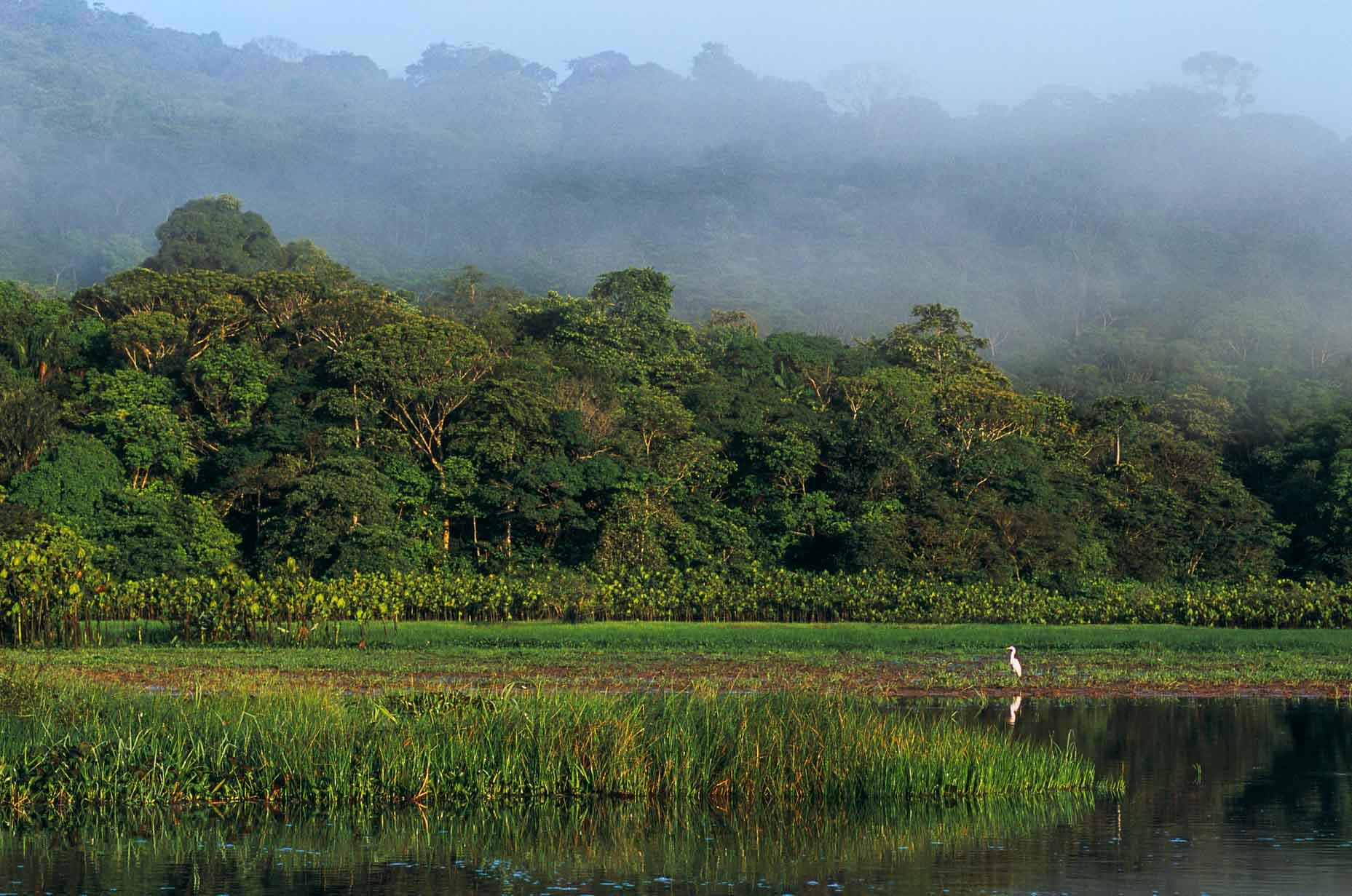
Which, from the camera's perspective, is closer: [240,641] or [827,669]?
[827,669]

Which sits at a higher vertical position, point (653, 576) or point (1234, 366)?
point (1234, 366)

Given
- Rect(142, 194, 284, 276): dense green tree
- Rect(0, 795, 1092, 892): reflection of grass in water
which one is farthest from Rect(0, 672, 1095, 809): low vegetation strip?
Rect(142, 194, 284, 276): dense green tree

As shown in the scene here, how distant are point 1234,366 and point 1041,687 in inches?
2965

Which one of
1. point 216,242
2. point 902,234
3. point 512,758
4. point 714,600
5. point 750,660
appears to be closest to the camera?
point 512,758

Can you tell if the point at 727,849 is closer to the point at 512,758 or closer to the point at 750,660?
the point at 512,758

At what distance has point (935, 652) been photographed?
37.6 metres

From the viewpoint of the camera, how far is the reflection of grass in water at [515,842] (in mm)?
14242

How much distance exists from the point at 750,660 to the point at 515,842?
18.5m

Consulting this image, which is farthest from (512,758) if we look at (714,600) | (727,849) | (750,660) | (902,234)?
(902,234)

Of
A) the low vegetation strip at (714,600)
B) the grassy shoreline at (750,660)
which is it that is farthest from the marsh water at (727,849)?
the low vegetation strip at (714,600)

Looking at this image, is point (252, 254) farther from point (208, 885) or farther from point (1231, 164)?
point (1231, 164)

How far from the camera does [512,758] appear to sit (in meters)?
16.9

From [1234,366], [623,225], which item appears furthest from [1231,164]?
[1234,366]

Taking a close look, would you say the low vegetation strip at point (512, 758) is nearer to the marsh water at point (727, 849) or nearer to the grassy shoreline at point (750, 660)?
the marsh water at point (727, 849)
